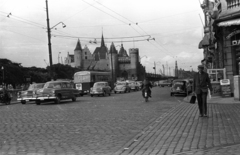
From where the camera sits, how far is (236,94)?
17453 mm

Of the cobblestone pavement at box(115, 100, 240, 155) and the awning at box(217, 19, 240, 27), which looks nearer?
the cobblestone pavement at box(115, 100, 240, 155)

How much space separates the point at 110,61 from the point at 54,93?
124384mm

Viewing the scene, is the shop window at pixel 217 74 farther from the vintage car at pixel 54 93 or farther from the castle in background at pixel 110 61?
the castle in background at pixel 110 61

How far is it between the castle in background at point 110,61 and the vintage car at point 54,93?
109597 mm

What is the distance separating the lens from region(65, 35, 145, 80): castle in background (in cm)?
14262

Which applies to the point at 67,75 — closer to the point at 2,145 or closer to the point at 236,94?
the point at 236,94

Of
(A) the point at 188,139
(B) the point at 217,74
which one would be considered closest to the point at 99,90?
(B) the point at 217,74

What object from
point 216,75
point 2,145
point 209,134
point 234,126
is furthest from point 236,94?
point 2,145

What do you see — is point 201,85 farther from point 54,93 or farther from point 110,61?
point 110,61

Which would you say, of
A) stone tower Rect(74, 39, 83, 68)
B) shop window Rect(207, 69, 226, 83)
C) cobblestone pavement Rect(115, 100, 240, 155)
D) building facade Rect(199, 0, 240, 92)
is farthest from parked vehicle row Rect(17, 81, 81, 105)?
stone tower Rect(74, 39, 83, 68)

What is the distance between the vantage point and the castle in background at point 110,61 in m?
143

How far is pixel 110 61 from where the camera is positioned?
14588cm

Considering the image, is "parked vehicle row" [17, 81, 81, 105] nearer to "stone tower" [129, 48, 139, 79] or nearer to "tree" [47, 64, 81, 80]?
"tree" [47, 64, 81, 80]

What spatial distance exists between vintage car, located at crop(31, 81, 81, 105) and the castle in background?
110 meters
